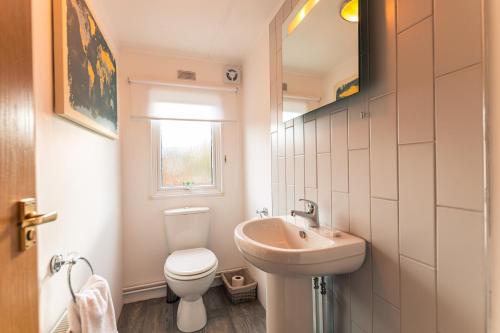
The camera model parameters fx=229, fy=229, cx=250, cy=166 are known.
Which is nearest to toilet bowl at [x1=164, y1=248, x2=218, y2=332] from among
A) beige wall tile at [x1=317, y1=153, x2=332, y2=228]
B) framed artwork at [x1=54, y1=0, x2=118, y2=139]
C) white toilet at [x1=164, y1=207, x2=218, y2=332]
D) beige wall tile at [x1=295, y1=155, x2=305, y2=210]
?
white toilet at [x1=164, y1=207, x2=218, y2=332]

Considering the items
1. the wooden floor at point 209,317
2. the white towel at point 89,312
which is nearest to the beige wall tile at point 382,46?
the white towel at point 89,312

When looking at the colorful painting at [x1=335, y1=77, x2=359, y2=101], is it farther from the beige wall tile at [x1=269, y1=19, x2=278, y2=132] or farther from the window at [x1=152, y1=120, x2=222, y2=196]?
the window at [x1=152, y1=120, x2=222, y2=196]

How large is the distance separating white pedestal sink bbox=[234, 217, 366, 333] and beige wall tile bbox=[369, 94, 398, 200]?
245 millimetres

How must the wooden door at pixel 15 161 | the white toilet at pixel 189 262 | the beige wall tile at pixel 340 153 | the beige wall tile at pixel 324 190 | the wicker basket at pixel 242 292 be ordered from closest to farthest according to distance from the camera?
the wooden door at pixel 15 161, the beige wall tile at pixel 340 153, the beige wall tile at pixel 324 190, the white toilet at pixel 189 262, the wicker basket at pixel 242 292

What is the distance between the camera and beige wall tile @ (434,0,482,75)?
1.93ft

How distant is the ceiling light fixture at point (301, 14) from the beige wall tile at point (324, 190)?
0.78m

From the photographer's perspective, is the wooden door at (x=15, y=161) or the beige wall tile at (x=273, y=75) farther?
the beige wall tile at (x=273, y=75)

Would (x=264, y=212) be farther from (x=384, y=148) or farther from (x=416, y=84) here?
(x=416, y=84)

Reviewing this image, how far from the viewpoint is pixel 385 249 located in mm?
855

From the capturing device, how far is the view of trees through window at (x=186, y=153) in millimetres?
2221

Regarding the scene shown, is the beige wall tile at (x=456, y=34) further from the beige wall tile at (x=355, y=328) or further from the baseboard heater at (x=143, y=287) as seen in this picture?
the baseboard heater at (x=143, y=287)

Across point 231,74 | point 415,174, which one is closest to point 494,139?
point 415,174

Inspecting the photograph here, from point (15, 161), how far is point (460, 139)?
1134 millimetres

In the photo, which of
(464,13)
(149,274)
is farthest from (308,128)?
(149,274)
